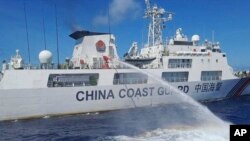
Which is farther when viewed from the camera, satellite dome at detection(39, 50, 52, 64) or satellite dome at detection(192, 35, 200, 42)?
satellite dome at detection(192, 35, 200, 42)

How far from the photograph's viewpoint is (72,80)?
22.4 meters

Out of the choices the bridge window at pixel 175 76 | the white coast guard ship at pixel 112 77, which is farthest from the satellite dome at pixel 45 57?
the bridge window at pixel 175 76

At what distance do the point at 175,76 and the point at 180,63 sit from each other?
1.64m

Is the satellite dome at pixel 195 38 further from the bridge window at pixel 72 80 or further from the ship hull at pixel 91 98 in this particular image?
the bridge window at pixel 72 80

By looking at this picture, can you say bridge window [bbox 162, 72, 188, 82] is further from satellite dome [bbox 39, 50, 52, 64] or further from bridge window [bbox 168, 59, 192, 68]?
satellite dome [bbox 39, 50, 52, 64]

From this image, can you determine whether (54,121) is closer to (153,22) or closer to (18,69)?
(18,69)

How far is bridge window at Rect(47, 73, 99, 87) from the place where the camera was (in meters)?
21.7

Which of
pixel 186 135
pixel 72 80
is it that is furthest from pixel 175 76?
pixel 186 135

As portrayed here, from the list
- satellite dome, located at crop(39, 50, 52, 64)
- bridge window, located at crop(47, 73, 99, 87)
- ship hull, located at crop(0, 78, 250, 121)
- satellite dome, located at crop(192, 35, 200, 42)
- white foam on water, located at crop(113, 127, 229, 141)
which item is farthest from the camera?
satellite dome, located at crop(192, 35, 200, 42)

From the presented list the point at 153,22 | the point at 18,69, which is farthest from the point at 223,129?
the point at 153,22

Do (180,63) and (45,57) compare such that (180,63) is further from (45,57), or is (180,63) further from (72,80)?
(45,57)

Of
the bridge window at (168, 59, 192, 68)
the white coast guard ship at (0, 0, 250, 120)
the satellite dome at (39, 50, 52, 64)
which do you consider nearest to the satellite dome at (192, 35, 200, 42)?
the white coast guard ship at (0, 0, 250, 120)

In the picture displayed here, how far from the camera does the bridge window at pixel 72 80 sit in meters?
21.7

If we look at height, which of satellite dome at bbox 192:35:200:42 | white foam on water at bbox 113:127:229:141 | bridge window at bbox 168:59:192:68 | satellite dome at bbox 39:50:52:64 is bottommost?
white foam on water at bbox 113:127:229:141
